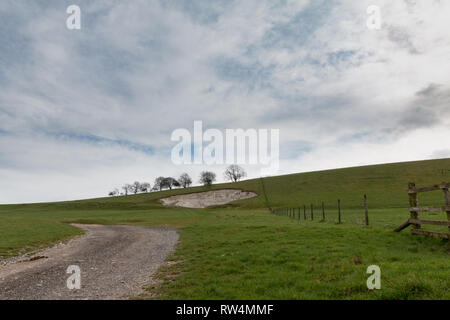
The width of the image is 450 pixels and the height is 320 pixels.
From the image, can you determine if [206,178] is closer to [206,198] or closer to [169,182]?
[206,198]

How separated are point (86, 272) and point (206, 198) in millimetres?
95948

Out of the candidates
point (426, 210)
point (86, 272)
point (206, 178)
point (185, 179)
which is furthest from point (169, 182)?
point (426, 210)

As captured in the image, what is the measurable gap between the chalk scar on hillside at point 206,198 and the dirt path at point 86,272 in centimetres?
8058

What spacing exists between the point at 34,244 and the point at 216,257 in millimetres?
18107

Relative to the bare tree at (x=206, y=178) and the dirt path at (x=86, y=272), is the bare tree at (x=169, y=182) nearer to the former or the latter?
the bare tree at (x=206, y=178)

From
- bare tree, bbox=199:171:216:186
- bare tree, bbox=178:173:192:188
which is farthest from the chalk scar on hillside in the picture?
bare tree, bbox=178:173:192:188

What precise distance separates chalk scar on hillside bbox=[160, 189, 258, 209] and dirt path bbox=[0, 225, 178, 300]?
80583 mm

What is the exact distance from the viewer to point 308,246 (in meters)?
14.8

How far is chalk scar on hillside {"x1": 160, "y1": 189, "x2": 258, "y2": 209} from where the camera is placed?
334 ft

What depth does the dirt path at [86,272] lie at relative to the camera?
9.88 m

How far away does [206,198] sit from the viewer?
109m

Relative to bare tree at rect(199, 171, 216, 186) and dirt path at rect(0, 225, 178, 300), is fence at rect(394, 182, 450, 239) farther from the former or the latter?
bare tree at rect(199, 171, 216, 186)

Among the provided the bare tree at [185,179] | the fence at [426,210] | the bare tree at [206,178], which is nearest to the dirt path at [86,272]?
the fence at [426,210]
